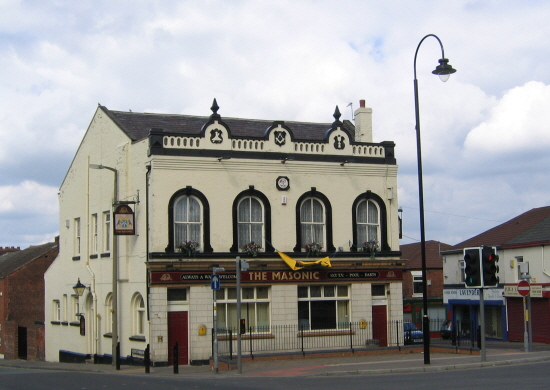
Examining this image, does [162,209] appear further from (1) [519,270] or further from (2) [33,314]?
(2) [33,314]

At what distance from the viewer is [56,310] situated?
132 feet

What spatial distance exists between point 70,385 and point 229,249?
33.0 feet

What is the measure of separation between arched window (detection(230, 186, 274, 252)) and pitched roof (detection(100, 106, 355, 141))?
3310 mm

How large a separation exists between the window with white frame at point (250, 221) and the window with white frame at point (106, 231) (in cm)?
674

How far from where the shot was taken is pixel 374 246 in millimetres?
31234

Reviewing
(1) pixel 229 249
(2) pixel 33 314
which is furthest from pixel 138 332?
(2) pixel 33 314

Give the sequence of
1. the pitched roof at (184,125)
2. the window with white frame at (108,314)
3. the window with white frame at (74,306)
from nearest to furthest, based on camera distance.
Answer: the pitched roof at (184,125) < the window with white frame at (108,314) < the window with white frame at (74,306)

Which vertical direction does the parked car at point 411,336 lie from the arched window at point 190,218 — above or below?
below

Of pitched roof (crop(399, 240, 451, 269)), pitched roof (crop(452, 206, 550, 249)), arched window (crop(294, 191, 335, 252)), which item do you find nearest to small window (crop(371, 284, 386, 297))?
arched window (crop(294, 191, 335, 252))

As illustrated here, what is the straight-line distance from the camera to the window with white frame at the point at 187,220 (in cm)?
2866

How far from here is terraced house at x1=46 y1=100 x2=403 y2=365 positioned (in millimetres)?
28312

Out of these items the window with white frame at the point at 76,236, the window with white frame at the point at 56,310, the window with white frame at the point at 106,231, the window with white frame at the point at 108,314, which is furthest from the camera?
the window with white frame at the point at 56,310

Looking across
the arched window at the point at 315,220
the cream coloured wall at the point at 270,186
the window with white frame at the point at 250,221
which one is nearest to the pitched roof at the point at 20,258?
the cream coloured wall at the point at 270,186

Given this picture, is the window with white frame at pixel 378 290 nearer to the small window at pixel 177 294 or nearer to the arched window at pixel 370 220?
the arched window at pixel 370 220
